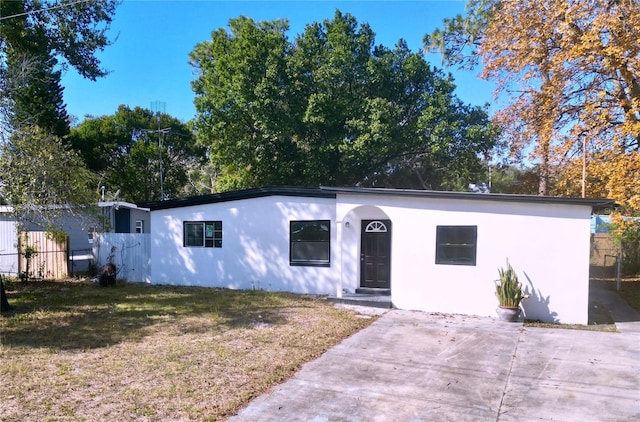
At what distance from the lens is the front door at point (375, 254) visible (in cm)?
1162

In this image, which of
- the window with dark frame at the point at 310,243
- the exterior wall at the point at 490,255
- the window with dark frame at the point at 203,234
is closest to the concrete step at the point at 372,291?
the exterior wall at the point at 490,255

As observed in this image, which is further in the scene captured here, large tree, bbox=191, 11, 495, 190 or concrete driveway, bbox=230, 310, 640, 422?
large tree, bbox=191, 11, 495, 190

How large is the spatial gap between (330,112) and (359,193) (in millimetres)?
8720

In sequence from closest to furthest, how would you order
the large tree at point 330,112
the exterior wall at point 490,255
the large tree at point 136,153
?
1. the exterior wall at point 490,255
2. the large tree at point 330,112
3. the large tree at point 136,153

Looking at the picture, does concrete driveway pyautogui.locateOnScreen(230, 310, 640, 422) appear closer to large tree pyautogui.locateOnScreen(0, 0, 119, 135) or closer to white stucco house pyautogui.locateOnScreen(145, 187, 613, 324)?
white stucco house pyautogui.locateOnScreen(145, 187, 613, 324)

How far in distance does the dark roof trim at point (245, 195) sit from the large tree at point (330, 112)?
5.91m

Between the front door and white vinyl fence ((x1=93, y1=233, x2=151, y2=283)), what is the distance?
7.66 metres

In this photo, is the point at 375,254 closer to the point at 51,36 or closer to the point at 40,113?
the point at 40,113

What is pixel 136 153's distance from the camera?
30.0 m

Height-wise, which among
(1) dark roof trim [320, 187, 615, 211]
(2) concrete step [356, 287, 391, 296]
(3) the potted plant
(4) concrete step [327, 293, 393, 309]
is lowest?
(4) concrete step [327, 293, 393, 309]

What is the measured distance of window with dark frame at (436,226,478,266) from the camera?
9828 millimetres

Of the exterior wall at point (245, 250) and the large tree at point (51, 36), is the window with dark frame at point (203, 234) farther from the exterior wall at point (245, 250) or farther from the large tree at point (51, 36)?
the large tree at point (51, 36)

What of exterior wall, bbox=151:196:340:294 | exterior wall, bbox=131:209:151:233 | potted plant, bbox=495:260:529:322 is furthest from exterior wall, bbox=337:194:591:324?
exterior wall, bbox=131:209:151:233

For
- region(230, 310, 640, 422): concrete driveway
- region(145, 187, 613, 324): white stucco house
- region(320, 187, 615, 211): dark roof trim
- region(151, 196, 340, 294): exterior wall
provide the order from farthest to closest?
region(151, 196, 340, 294): exterior wall → region(145, 187, 613, 324): white stucco house → region(320, 187, 615, 211): dark roof trim → region(230, 310, 640, 422): concrete driveway
